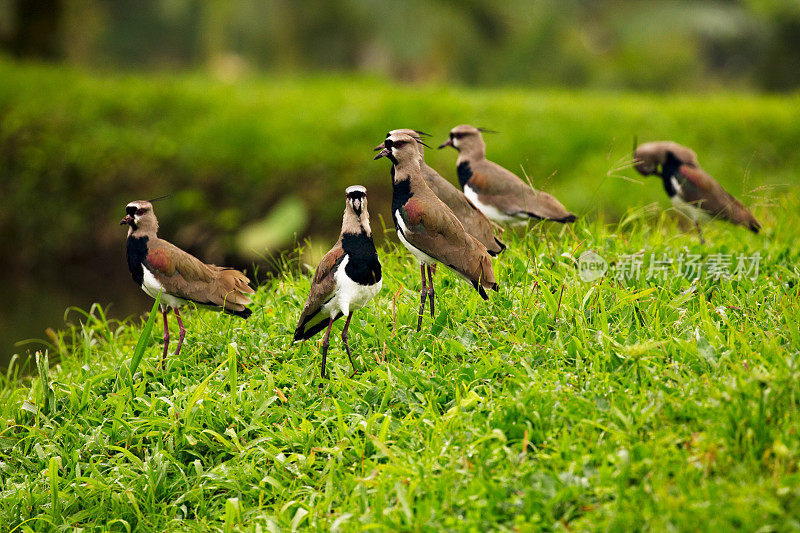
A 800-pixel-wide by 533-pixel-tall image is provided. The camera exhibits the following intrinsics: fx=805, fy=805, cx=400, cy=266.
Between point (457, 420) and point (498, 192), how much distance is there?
218 centimetres

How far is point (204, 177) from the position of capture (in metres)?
10.5

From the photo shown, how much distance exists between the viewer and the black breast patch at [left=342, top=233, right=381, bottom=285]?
3.89 meters

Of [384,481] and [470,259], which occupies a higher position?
[470,259]

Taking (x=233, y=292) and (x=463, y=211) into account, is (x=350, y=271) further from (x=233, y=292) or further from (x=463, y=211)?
(x=463, y=211)

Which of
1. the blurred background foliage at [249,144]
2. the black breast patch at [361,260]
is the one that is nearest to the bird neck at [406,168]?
the black breast patch at [361,260]

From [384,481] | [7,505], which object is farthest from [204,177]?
[384,481]

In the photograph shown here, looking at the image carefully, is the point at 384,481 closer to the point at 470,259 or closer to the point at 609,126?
the point at 470,259

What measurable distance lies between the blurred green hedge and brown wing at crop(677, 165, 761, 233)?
315 cm

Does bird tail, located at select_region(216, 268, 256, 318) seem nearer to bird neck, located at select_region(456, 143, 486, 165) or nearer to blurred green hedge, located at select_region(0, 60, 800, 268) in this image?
bird neck, located at select_region(456, 143, 486, 165)

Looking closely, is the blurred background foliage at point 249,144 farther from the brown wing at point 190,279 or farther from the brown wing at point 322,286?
the brown wing at point 322,286

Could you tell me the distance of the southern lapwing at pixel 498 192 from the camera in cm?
534

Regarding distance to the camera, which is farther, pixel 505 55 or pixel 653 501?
pixel 505 55

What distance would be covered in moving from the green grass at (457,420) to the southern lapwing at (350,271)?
1.37 ft

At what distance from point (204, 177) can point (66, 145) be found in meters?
2.20
